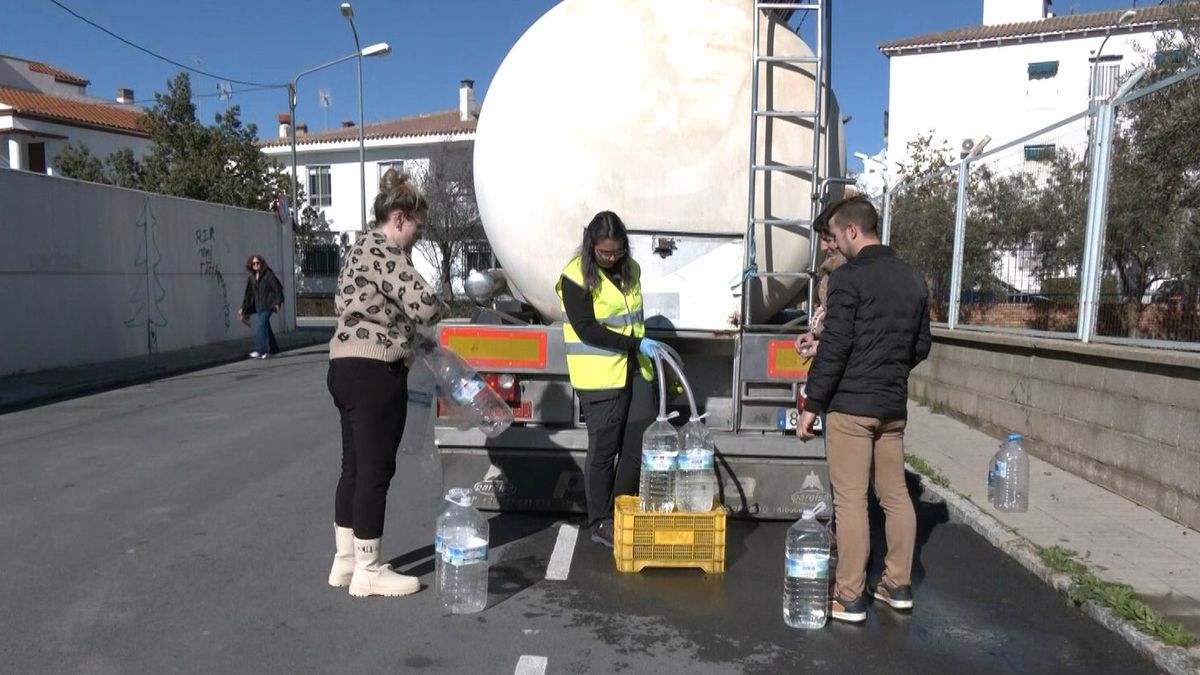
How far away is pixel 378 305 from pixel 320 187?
122 ft

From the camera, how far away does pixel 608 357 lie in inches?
183

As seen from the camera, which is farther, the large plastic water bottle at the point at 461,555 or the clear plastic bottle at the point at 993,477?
the clear plastic bottle at the point at 993,477

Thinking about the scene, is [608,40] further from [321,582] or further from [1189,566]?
[1189,566]

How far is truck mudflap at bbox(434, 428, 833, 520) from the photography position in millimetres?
5012

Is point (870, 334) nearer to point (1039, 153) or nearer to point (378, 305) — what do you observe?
point (378, 305)

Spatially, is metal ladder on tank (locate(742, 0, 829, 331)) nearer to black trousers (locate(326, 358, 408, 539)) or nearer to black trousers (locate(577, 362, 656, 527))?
black trousers (locate(577, 362, 656, 527))

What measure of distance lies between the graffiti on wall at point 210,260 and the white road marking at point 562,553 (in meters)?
13.9

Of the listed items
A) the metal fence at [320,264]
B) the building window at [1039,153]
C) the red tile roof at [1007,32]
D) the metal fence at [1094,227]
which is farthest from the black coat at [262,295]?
the red tile roof at [1007,32]

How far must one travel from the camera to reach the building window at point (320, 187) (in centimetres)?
3881

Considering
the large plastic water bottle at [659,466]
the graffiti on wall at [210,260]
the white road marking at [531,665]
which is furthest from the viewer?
the graffiti on wall at [210,260]

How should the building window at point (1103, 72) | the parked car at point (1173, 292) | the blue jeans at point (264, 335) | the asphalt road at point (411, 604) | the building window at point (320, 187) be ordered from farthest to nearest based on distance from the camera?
1. the building window at point (320, 187)
2. the building window at point (1103, 72)
3. the blue jeans at point (264, 335)
4. the parked car at point (1173, 292)
5. the asphalt road at point (411, 604)

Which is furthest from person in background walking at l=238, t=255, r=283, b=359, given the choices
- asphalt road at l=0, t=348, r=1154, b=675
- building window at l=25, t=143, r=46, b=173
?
building window at l=25, t=143, r=46, b=173

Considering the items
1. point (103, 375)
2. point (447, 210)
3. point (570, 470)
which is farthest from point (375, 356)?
point (447, 210)

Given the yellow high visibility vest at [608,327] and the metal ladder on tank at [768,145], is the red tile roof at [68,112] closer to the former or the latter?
the yellow high visibility vest at [608,327]
